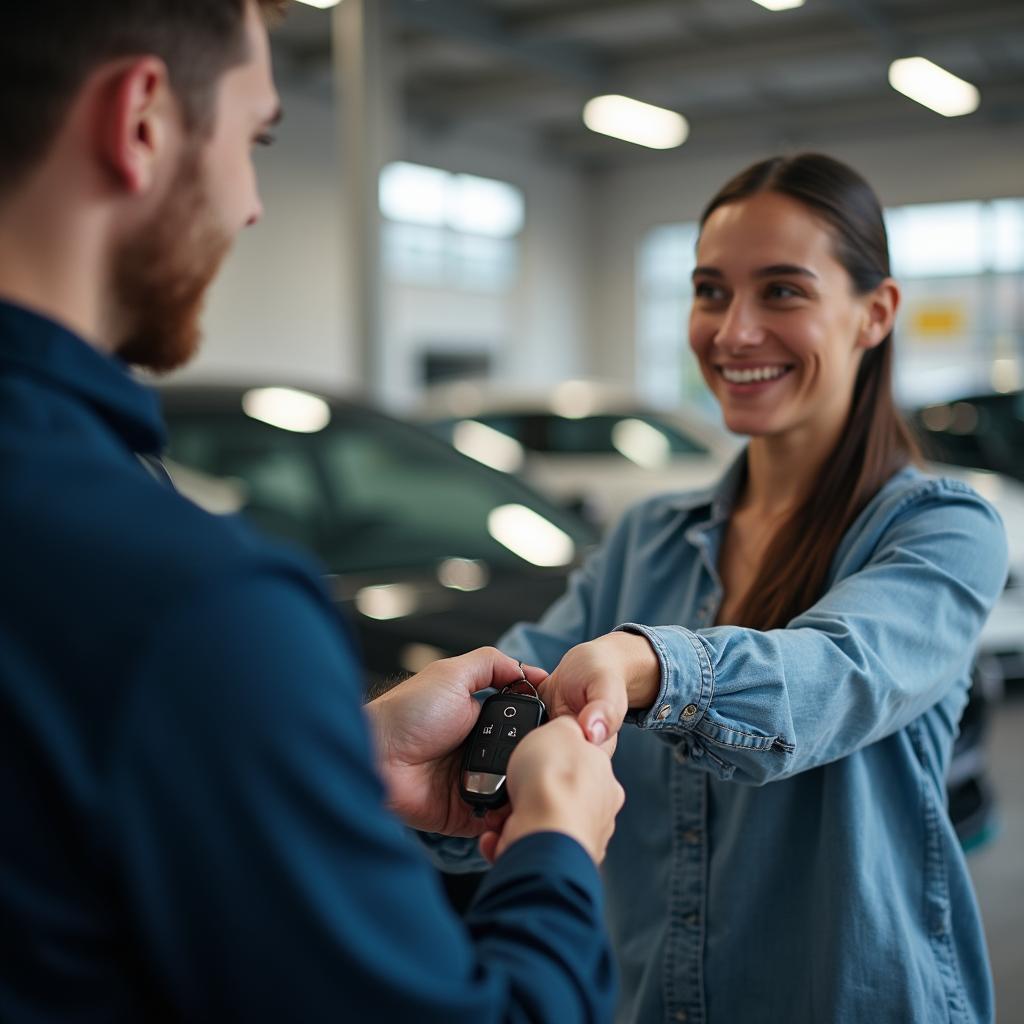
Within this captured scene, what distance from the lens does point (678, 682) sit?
1.28 metres

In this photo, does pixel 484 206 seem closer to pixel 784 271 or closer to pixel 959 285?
pixel 959 285

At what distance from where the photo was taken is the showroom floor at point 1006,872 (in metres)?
2.93


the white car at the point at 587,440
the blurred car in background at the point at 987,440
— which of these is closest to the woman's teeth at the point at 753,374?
the blurred car in background at the point at 987,440

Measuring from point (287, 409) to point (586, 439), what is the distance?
3749mm

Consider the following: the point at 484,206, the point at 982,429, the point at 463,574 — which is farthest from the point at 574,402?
the point at 484,206

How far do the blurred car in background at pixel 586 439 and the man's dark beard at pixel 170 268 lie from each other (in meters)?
5.58

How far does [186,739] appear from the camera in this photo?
687mm

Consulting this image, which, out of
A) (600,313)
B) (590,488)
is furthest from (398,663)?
(600,313)

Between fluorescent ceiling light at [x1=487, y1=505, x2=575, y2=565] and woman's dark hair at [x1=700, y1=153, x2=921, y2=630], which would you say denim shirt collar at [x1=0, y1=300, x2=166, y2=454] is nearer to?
woman's dark hair at [x1=700, y1=153, x2=921, y2=630]

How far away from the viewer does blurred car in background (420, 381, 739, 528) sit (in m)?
6.63

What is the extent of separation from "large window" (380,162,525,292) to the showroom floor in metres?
10.9

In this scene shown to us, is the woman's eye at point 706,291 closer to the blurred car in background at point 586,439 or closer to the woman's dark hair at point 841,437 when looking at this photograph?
the woman's dark hair at point 841,437

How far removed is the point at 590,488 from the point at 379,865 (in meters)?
5.99

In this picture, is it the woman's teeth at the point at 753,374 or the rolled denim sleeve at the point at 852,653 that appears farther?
the woman's teeth at the point at 753,374
